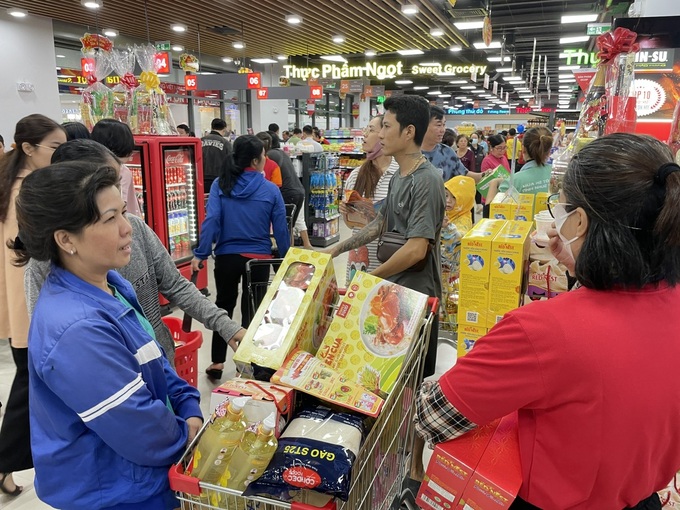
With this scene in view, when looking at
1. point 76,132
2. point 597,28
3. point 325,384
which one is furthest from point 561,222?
point 597,28

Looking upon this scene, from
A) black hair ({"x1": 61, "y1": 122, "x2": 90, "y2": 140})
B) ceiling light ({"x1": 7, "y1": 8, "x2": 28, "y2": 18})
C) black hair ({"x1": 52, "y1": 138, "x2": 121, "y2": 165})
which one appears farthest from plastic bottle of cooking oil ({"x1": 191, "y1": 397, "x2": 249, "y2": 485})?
ceiling light ({"x1": 7, "y1": 8, "x2": 28, "y2": 18})

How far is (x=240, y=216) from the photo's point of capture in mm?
3879

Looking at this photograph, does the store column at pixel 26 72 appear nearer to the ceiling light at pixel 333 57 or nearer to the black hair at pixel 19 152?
the ceiling light at pixel 333 57

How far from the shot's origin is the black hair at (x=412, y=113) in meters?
2.61

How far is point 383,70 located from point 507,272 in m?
13.3

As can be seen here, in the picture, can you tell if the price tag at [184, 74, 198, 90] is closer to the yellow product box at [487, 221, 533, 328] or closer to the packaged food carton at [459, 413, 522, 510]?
the yellow product box at [487, 221, 533, 328]

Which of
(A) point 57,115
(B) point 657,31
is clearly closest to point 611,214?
(B) point 657,31

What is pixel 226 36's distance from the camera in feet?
42.7

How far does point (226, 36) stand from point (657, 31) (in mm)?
10853

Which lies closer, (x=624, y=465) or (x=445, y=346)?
(x=624, y=465)

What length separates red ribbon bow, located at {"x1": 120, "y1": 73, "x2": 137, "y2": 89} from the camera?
5.14 meters

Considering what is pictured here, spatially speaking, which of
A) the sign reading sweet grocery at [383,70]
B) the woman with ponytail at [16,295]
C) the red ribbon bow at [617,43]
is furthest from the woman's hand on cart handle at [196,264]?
the sign reading sweet grocery at [383,70]

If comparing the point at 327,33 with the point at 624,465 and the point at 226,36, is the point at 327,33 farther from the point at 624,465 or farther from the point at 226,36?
the point at 624,465

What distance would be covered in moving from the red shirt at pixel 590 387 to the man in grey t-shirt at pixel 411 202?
1.32 m
